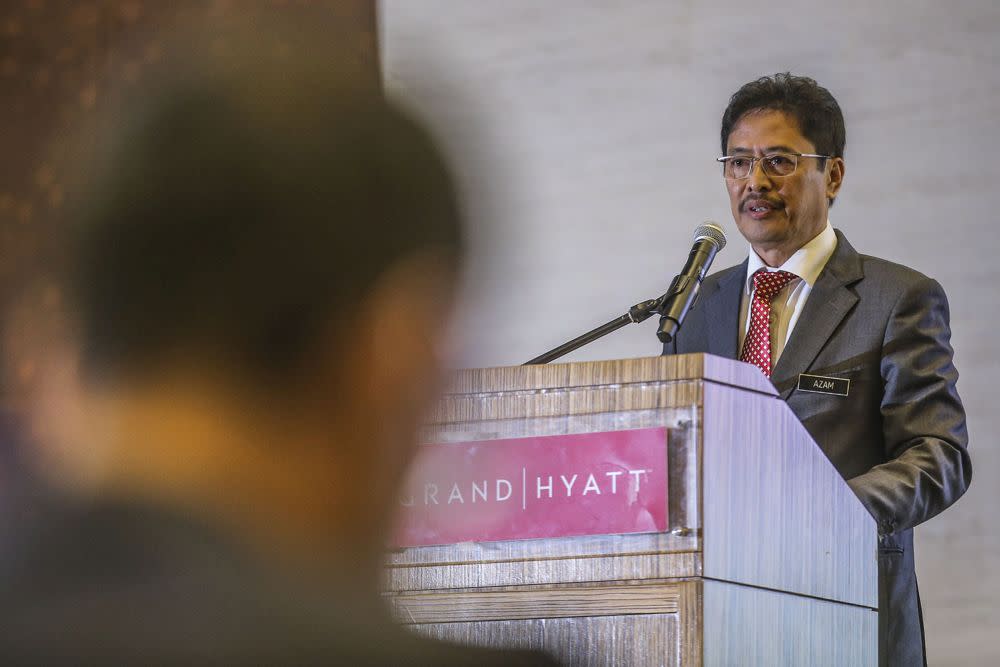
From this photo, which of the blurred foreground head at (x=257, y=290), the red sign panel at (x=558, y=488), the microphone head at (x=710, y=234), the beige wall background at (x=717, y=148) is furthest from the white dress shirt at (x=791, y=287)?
the blurred foreground head at (x=257, y=290)

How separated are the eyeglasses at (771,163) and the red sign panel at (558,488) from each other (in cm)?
126

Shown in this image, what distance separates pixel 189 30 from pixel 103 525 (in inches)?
7.9

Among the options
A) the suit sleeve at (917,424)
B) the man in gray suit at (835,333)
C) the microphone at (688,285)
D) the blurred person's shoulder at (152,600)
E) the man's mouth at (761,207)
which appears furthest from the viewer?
the man's mouth at (761,207)

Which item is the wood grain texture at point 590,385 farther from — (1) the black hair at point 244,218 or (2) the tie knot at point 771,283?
(1) the black hair at point 244,218

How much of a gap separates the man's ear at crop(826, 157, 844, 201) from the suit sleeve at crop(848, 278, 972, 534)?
0.37 metres

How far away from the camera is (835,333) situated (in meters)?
2.56

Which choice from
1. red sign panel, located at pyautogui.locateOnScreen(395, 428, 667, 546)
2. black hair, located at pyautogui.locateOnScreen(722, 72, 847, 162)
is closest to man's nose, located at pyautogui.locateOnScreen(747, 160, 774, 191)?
black hair, located at pyautogui.locateOnScreen(722, 72, 847, 162)

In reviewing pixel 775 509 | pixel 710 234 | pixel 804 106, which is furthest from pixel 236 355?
pixel 804 106

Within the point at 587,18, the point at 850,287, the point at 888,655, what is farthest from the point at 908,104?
the point at 888,655

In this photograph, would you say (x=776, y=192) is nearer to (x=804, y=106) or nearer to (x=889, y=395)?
A: (x=804, y=106)

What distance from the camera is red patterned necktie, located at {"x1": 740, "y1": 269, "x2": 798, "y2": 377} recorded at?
263cm

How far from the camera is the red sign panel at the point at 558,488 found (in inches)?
66.1

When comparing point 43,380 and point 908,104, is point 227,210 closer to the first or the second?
point 43,380

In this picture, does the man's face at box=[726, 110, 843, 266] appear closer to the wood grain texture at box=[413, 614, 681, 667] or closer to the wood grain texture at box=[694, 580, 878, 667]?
the wood grain texture at box=[694, 580, 878, 667]
